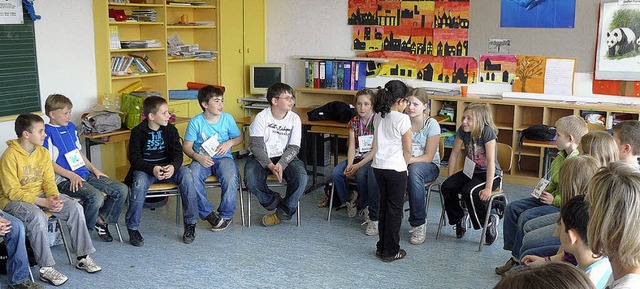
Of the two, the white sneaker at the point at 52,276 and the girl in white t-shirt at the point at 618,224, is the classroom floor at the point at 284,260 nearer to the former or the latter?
the white sneaker at the point at 52,276

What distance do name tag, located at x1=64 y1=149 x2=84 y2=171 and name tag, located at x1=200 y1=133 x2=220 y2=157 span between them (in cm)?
89

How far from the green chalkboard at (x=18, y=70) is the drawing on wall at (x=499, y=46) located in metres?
4.36

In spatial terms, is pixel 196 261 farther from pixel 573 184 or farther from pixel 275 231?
pixel 573 184

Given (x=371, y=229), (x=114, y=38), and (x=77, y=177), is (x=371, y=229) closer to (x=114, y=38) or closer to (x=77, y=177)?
(x=77, y=177)

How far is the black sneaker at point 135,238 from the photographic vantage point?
189 inches

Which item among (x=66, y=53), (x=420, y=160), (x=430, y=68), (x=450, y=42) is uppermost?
(x=450, y=42)

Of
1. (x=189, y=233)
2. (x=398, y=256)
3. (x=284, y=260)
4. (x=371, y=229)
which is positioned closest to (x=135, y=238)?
(x=189, y=233)

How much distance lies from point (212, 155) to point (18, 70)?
185 centimetres

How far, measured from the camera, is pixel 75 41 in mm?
6047

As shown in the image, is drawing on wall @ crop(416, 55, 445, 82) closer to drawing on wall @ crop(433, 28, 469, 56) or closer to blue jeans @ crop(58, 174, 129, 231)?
drawing on wall @ crop(433, 28, 469, 56)

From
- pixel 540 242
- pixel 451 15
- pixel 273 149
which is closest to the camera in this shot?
pixel 540 242

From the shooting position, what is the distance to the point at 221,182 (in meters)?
5.11

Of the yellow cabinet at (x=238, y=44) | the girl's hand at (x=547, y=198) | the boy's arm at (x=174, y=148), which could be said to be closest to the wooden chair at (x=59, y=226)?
the boy's arm at (x=174, y=148)

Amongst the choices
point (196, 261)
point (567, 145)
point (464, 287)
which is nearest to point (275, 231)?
point (196, 261)
